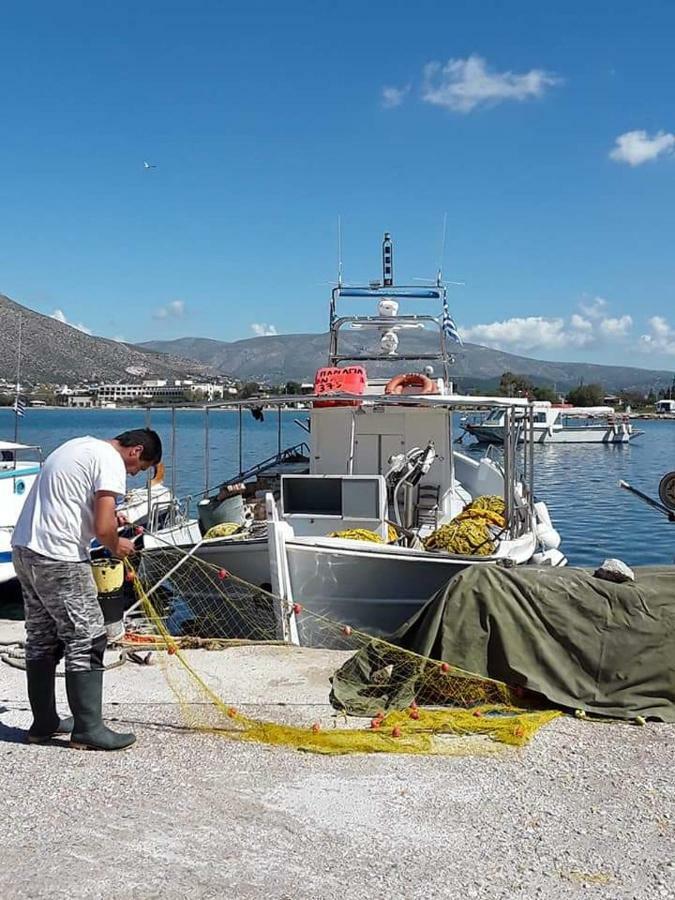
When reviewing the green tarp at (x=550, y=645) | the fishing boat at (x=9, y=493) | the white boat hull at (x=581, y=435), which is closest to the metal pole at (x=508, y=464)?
the green tarp at (x=550, y=645)

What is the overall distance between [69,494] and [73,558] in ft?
1.19

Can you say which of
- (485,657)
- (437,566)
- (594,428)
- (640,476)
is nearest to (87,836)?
(485,657)

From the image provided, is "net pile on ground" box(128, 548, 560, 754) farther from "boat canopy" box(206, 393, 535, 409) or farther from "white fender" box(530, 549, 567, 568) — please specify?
"white fender" box(530, 549, 567, 568)

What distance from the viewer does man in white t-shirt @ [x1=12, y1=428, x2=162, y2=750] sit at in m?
5.00

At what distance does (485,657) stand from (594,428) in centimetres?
6605

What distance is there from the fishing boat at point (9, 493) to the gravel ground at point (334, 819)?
304 inches

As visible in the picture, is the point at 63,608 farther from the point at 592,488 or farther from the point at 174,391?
the point at 592,488

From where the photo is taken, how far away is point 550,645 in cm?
634

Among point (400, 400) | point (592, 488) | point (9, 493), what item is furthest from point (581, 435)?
point (400, 400)

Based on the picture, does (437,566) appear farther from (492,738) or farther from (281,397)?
(492,738)

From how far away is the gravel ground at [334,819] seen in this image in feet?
12.6

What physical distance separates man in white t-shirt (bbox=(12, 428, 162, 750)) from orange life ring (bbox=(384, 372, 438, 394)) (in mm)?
7688

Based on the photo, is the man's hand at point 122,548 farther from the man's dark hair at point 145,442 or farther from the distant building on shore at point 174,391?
the distant building on shore at point 174,391

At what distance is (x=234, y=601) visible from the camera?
10508 millimetres
